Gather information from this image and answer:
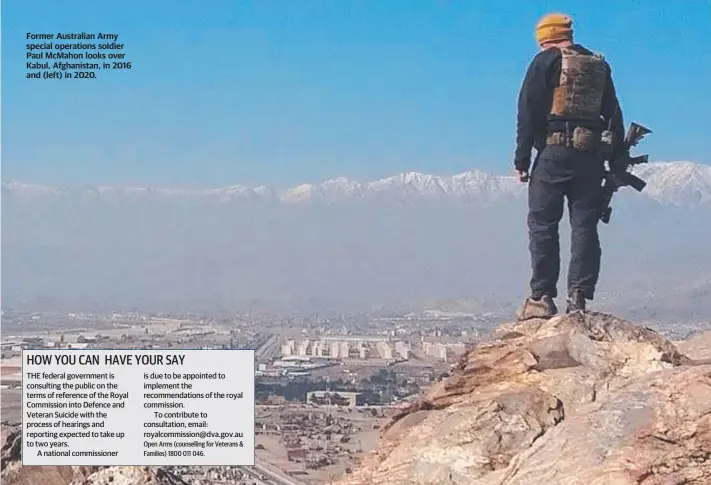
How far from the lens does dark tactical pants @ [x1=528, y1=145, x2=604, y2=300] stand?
5.96 m

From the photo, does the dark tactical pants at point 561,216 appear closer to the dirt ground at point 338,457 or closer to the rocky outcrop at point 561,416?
the rocky outcrop at point 561,416

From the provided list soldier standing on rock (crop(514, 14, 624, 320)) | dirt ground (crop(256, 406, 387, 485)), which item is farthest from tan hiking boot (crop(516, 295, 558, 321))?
dirt ground (crop(256, 406, 387, 485))

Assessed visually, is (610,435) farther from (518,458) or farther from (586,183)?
(586,183)

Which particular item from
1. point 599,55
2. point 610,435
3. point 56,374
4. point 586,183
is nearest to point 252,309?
point 56,374

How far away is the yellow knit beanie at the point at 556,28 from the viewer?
5.91m

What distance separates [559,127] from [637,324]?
4.35ft

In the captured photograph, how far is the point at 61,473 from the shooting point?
5773 mm

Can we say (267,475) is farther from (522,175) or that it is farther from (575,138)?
(575,138)

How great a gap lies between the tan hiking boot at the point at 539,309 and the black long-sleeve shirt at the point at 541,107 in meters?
0.84

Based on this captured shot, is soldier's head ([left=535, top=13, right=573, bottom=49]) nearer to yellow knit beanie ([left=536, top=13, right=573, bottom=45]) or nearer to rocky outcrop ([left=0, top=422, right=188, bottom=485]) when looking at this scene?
yellow knit beanie ([left=536, top=13, right=573, bottom=45])

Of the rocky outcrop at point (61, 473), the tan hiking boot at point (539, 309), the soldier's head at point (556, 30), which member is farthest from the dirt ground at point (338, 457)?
the soldier's head at point (556, 30)

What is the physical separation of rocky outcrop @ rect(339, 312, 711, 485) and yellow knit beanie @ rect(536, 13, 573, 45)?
174cm

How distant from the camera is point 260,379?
19.4 ft

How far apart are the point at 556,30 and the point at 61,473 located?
4062 mm
